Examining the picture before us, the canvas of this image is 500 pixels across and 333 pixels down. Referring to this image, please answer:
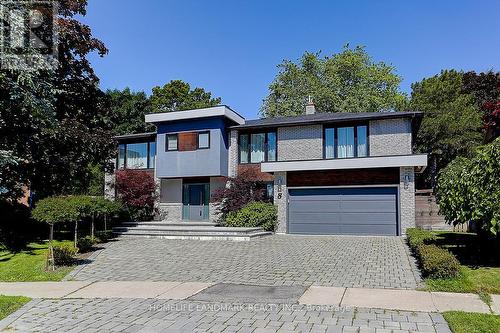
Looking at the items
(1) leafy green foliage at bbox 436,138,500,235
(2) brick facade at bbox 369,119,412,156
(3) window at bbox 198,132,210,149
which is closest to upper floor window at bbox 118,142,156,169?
(3) window at bbox 198,132,210,149

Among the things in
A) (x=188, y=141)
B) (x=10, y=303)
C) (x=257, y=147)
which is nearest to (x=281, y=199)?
(x=257, y=147)

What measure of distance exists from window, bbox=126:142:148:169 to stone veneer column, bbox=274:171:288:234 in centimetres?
920

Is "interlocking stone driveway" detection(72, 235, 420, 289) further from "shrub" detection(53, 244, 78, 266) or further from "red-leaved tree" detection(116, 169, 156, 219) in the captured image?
"red-leaved tree" detection(116, 169, 156, 219)

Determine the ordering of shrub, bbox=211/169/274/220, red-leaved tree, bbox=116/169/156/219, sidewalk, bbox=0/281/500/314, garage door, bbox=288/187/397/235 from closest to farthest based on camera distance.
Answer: sidewalk, bbox=0/281/500/314, garage door, bbox=288/187/397/235, shrub, bbox=211/169/274/220, red-leaved tree, bbox=116/169/156/219

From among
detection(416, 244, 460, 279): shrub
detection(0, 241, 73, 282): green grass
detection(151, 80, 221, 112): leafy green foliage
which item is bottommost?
detection(0, 241, 73, 282): green grass

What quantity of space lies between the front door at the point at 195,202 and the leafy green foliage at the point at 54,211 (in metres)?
12.3

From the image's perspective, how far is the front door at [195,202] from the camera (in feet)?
77.0

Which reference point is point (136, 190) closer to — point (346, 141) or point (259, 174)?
point (259, 174)

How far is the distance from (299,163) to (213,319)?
13.5 m

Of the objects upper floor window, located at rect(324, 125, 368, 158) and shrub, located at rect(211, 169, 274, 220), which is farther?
shrub, located at rect(211, 169, 274, 220)

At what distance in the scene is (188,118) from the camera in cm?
2269

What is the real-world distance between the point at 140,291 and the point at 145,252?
5.64 meters

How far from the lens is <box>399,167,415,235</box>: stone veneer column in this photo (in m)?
17.5

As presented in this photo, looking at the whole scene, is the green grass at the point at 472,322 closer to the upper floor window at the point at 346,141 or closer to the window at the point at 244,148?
the upper floor window at the point at 346,141
